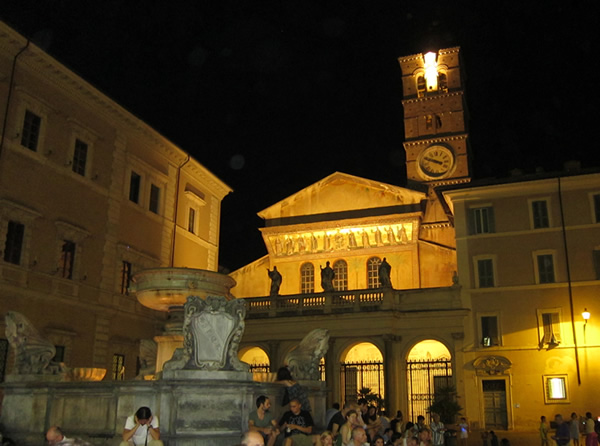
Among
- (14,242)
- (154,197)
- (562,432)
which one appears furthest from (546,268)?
(14,242)

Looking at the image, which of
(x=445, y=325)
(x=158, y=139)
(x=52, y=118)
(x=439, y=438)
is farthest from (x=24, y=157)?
(x=445, y=325)

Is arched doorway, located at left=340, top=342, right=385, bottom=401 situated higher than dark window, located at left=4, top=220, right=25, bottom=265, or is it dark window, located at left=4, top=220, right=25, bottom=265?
dark window, located at left=4, top=220, right=25, bottom=265

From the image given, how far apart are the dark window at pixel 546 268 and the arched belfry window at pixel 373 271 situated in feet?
33.7

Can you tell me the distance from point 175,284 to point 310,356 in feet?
11.4

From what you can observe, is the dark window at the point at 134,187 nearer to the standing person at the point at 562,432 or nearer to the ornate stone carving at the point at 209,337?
the ornate stone carving at the point at 209,337

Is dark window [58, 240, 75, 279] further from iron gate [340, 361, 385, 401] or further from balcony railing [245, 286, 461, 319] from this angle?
iron gate [340, 361, 385, 401]

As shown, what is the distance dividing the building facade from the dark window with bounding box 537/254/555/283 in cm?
1813

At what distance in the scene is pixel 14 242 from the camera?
2267 cm

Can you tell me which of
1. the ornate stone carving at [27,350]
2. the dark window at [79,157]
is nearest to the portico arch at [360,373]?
the dark window at [79,157]

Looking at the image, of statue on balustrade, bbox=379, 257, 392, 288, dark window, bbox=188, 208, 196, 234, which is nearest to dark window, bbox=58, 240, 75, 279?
dark window, bbox=188, 208, 196, 234

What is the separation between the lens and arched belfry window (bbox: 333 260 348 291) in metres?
37.7

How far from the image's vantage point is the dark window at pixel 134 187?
30084mm

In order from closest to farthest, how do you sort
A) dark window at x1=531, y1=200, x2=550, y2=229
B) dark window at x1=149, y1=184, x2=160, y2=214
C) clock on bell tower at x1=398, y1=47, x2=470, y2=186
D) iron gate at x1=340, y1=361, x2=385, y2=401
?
dark window at x1=531, y1=200, x2=550, y2=229, iron gate at x1=340, y1=361, x2=385, y2=401, dark window at x1=149, y1=184, x2=160, y2=214, clock on bell tower at x1=398, y1=47, x2=470, y2=186

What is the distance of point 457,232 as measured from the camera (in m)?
31.4
